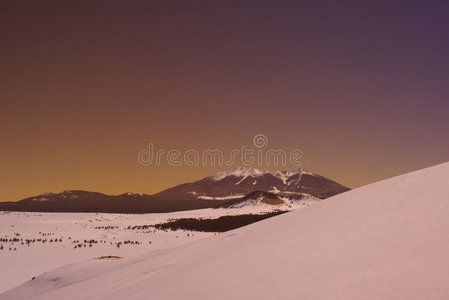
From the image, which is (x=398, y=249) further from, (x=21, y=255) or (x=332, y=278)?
(x=21, y=255)

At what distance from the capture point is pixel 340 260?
3.14 meters

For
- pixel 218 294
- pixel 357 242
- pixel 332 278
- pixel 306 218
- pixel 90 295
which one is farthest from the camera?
pixel 306 218

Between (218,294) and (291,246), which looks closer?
(218,294)

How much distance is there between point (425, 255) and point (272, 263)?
4.81 ft

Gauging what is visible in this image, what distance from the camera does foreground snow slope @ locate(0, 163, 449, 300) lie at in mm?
2508

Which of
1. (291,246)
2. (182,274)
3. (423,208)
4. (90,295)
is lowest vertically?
(90,295)

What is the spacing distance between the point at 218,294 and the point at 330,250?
45.9 inches

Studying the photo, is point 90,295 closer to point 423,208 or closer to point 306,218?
point 306,218

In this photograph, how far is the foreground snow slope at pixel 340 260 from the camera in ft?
8.23

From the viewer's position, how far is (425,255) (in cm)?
262

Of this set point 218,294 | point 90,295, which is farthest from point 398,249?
point 90,295

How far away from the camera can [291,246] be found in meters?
4.06

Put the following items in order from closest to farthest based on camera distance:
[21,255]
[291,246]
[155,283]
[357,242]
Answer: [357,242] → [291,246] → [155,283] → [21,255]

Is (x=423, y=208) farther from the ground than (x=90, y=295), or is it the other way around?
(x=423, y=208)
